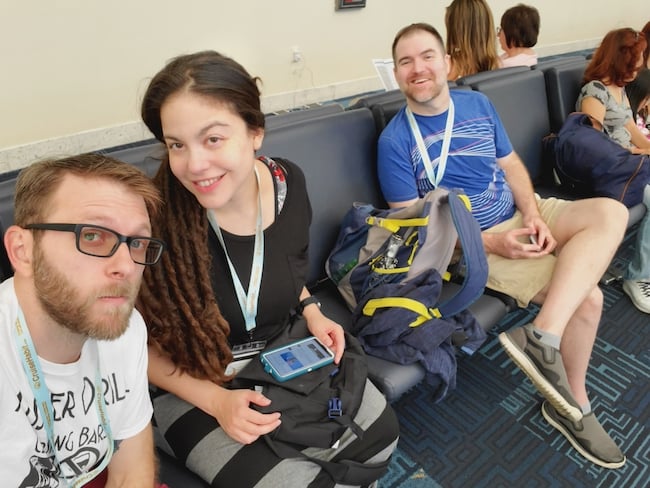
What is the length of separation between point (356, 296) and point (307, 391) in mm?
561

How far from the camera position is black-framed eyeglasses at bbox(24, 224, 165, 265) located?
0.79 meters

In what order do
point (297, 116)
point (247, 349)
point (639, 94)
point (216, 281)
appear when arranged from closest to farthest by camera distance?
point (216, 281)
point (247, 349)
point (297, 116)
point (639, 94)

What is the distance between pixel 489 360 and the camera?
7.09ft

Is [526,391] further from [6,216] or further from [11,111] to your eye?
[11,111]

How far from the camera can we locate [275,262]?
4.42ft

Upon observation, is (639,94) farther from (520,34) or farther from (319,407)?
(319,407)

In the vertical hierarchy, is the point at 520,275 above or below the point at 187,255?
below

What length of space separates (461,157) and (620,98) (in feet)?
4.99

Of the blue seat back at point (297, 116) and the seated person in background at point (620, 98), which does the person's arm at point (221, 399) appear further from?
the seated person in background at point (620, 98)

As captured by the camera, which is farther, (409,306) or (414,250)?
(414,250)

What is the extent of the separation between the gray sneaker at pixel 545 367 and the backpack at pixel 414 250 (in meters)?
0.29

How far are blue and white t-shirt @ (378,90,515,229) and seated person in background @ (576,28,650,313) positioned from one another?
972mm

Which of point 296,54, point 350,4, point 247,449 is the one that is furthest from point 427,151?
point 350,4

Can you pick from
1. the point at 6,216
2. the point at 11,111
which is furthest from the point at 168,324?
the point at 11,111
